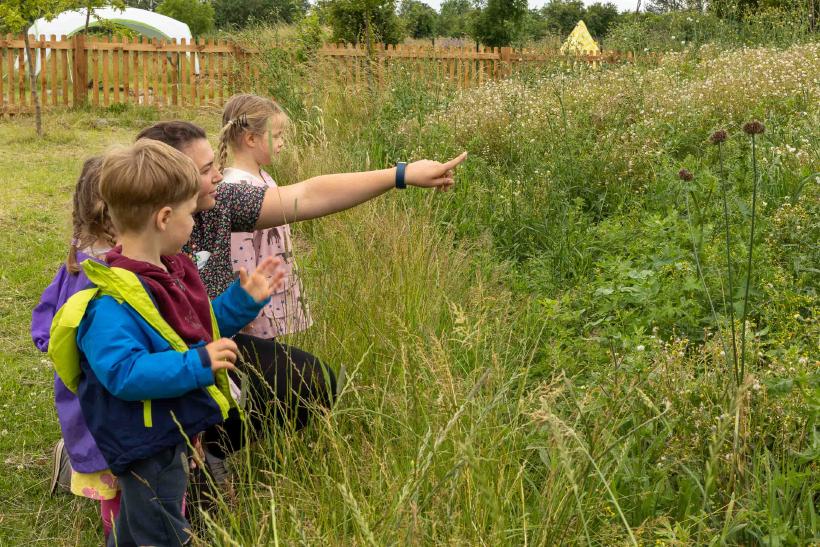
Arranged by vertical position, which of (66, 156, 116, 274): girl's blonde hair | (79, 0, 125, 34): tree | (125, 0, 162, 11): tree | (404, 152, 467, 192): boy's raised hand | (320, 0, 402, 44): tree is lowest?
(66, 156, 116, 274): girl's blonde hair

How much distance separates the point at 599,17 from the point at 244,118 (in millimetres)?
59643

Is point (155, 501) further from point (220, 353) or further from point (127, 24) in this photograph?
point (127, 24)

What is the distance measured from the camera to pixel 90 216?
2.55 metres

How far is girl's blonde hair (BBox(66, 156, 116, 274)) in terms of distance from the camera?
2520 mm

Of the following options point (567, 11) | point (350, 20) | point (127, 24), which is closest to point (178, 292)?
point (350, 20)

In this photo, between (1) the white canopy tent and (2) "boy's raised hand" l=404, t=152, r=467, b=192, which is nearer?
(2) "boy's raised hand" l=404, t=152, r=467, b=192

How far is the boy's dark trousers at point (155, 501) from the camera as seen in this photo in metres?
2.27

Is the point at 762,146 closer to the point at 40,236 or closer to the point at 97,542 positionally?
the point at 97,542

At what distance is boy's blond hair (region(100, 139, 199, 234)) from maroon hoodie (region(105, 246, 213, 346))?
0.12 metres

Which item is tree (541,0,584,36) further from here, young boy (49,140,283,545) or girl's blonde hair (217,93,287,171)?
young boy (49,140,283,545)

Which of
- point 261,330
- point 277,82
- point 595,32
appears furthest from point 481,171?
point 595,32

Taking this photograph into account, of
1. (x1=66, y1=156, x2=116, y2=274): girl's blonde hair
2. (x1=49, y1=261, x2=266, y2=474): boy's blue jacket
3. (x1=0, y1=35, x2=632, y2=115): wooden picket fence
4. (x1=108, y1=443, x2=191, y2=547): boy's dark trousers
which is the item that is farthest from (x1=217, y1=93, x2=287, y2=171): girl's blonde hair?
(x1=0, y1=35, x2=632, y2=115): wooden picket fence

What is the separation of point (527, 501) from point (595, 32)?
195 feet

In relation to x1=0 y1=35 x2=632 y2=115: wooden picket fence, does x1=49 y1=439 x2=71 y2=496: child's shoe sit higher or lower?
lower
